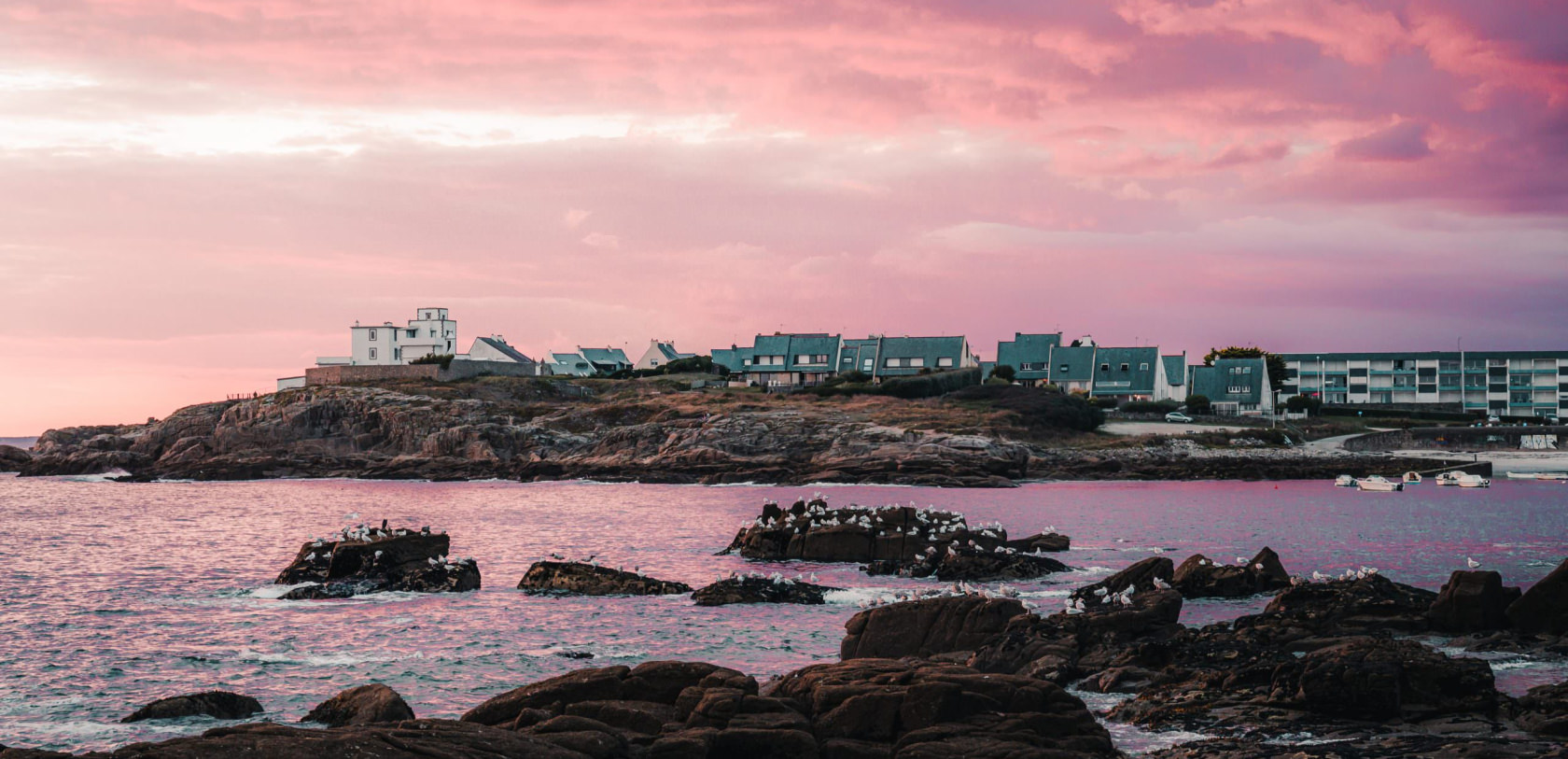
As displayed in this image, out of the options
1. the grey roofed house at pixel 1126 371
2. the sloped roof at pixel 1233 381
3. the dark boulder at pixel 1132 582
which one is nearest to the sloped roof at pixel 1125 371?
the grey roofed house at pixel 1126 371

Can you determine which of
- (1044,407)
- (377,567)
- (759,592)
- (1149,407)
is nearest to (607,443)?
(1044,407)

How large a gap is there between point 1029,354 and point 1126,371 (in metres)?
13.2

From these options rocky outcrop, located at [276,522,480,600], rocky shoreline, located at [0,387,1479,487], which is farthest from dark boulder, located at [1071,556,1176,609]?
rocky shoreline, located at [0,387,1479,487]

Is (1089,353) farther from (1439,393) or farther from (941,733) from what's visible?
(941,733)

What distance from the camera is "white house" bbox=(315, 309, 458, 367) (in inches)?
5901

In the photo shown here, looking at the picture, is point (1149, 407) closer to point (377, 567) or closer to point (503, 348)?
point (503, 348)

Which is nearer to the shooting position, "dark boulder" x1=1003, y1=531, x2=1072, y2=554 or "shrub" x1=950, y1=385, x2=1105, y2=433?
"dark boulder" x1=1003, y1=531, x2=1072, y2=554

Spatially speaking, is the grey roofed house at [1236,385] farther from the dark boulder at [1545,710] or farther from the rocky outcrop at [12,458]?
the rocky outcrop at [12,458]

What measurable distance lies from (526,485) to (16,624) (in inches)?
2459

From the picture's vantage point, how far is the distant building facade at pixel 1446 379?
163000 millimetres

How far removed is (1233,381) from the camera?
140m

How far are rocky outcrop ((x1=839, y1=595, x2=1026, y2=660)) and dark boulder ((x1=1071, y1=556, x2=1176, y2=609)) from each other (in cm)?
546

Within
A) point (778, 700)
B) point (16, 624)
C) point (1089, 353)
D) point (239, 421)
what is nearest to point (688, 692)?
point (778, 700)

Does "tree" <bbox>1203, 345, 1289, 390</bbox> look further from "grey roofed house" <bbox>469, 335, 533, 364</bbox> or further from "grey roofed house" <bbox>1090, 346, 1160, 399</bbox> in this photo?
"grey roofed house" <bbox>469, 335, 533, 364</bbox>
